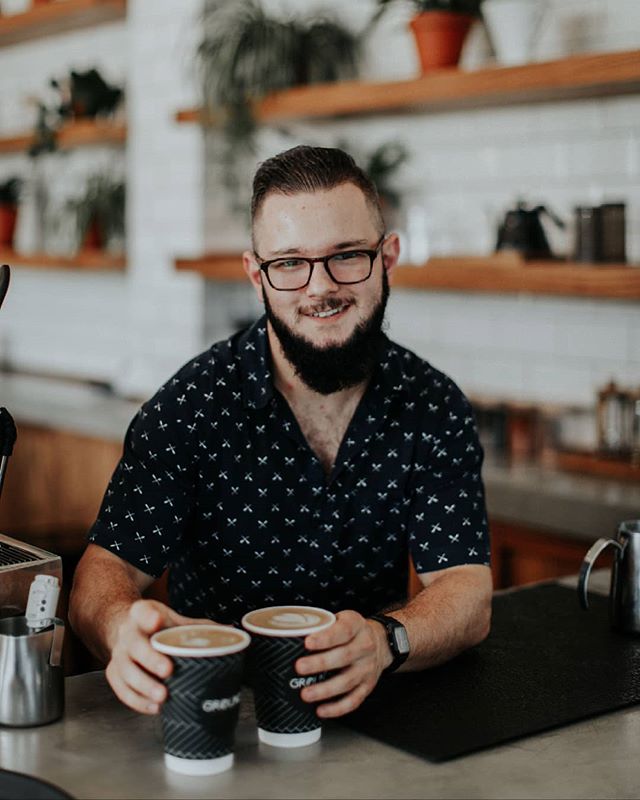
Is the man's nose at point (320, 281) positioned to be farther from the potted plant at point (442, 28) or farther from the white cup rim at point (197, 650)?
the potted plant at point (442, 28)

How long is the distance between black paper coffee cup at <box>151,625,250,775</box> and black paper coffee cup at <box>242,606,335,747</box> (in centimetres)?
4

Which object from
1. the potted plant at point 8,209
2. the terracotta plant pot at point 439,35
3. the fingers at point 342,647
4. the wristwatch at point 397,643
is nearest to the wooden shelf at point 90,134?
the potted plant at point 8,209

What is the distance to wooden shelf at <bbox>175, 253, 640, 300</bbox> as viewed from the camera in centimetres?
340

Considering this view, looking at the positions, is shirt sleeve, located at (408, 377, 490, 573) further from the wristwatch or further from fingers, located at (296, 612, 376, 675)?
fingers, located at (296, 612, 376, 675)

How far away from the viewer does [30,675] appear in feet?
4.76

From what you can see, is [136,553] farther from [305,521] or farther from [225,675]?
[225,675]

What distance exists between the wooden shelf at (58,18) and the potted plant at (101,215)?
730mm

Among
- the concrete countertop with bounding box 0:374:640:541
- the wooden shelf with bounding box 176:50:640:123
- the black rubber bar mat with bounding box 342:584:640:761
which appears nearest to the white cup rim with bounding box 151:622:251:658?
the black rubber bar mat with bounding box 342:584:640:761

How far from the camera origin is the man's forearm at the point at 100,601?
1698 mm

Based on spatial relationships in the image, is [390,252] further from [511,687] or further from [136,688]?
[136,688]

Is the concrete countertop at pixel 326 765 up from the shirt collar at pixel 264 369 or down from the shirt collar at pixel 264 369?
down

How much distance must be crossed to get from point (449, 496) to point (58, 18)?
14.5 ft

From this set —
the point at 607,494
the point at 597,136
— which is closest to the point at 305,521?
the point at 607,494

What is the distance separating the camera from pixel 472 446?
2184mm
